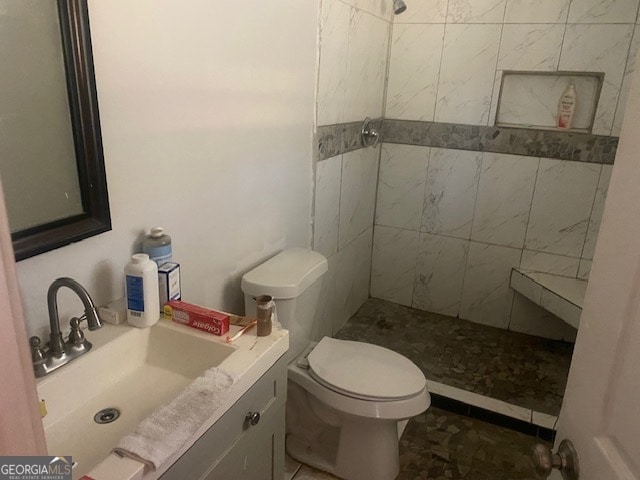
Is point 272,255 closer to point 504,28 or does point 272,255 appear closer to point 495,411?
point 495,411

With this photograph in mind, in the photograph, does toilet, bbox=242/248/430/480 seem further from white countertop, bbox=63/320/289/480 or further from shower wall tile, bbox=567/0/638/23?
shower wall tile, bbox=567/0/638/23

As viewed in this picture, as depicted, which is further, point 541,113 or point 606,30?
point 541,113

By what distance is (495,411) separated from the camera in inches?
84.4

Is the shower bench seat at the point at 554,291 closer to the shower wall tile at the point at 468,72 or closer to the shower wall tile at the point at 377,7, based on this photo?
the shower wall tile at the point at 468,72

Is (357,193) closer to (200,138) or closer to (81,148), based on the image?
(200,138)

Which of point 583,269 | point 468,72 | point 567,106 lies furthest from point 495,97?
point 583,269

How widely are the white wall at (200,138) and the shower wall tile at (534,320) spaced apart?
1.59 m

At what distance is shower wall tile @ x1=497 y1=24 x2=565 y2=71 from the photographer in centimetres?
242

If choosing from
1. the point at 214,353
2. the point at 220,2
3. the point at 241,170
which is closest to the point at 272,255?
the point at 241,170

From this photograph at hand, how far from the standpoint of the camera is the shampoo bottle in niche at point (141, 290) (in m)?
1.14

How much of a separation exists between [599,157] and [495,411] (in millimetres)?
1403

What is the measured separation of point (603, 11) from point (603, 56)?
21cm

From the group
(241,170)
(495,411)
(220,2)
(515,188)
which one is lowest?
(495,411)

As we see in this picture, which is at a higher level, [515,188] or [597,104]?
[597,104]
